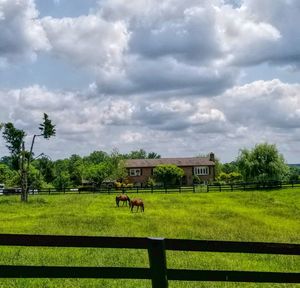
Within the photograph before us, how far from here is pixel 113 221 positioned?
2977 cm

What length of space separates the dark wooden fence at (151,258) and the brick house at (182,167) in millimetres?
118257

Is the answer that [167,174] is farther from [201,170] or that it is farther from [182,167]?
[201,170]

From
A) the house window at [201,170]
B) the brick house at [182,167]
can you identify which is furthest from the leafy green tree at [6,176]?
the house window at [201,170]

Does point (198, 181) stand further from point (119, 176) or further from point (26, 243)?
point (26, 243)

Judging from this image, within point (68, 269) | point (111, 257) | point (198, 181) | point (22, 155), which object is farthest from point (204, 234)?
point (198, 181)

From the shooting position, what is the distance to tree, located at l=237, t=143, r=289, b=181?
8756 cm

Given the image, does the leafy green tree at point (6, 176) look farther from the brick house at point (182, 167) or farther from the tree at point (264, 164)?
the tree at point (264, 164)

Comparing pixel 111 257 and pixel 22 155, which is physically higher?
pixel 22 155

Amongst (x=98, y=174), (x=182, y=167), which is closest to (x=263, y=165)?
(x=182, y=167)

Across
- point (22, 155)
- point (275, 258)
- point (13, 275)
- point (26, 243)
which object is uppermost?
point (22, 155)

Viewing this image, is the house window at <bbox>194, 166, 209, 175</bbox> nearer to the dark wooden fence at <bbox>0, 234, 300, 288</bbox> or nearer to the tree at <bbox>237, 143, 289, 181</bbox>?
the tree at <bbox>237, 143, 289, 181</bbox>

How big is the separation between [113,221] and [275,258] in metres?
14.8

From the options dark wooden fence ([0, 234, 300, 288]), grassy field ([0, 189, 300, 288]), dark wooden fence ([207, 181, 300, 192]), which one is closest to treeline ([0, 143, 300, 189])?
dark wooden fence ([207, 181, 300, 192])

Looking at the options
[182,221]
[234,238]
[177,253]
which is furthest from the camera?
[182,221]
